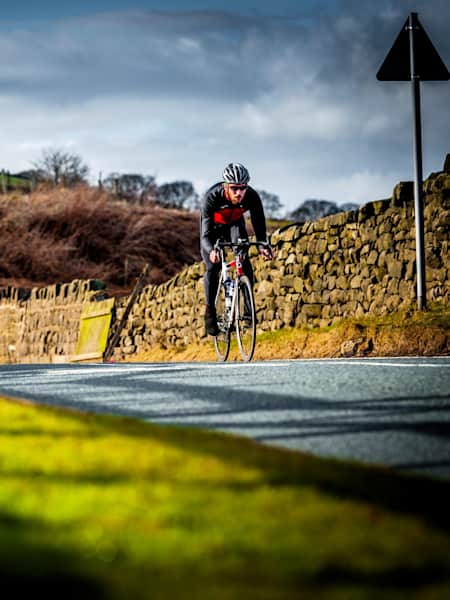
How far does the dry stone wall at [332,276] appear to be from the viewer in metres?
12.6

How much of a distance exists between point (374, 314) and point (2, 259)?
2135 cm

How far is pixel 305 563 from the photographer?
2.27 m

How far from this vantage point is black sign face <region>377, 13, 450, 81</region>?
12.3 metres

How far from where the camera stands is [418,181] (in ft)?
39.4

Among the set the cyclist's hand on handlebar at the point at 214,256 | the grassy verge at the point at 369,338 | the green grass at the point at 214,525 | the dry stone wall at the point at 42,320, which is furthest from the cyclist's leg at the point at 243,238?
the dry stone wall at the point at 42,320

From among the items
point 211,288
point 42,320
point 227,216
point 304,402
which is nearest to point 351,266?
point 211,288

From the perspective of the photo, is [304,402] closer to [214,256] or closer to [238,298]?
[214,256]

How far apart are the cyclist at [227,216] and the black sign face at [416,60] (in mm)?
3172

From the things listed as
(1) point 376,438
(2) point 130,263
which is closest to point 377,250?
(1) point 376,438

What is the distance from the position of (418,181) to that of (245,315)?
9.96ft

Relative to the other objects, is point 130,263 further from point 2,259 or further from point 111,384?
point 111,384

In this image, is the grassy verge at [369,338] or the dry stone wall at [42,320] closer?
the grassy verge at [369,338]

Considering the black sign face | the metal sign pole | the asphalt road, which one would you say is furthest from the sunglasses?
the black sign face

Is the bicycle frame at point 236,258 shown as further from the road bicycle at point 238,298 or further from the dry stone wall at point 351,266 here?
the dry stone wall at point 351,266
